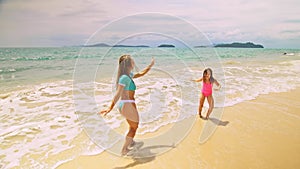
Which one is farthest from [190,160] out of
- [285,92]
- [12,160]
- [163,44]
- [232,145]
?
[285,92]

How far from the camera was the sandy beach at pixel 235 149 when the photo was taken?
328 centimetres

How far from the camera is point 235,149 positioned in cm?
365

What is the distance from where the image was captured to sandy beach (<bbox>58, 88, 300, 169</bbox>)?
3.28m

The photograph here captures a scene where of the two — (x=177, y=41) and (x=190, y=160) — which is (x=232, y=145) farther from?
(x=177, y=41)

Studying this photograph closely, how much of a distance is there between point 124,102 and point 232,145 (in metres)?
2.00

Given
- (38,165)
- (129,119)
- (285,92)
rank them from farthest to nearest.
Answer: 1. (285,92)
2. (129,119)
3. (38,165)

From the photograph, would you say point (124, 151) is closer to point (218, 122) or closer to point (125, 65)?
point (125, 65)

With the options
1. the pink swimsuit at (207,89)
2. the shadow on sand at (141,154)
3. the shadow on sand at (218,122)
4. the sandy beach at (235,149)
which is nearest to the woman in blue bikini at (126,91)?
the shadow on sand at (141,154)

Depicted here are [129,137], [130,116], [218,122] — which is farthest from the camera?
[218,122]

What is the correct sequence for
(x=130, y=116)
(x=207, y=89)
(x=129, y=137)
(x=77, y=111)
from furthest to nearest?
(x=77, y=111)
(x=207, y=89)
(x=129, y=137)
(x=130, y=116)

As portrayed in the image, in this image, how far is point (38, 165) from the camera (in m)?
3.38

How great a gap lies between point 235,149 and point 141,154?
1556 millimetres

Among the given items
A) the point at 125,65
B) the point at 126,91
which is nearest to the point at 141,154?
the point at 126,91

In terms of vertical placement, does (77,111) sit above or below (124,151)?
above
